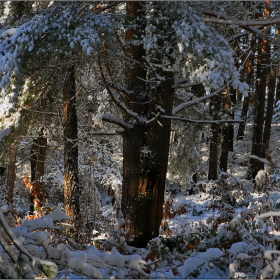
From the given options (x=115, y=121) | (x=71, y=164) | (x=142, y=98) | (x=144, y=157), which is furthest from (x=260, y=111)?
(x=115, y=121)

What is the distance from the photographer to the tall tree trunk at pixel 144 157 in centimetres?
636

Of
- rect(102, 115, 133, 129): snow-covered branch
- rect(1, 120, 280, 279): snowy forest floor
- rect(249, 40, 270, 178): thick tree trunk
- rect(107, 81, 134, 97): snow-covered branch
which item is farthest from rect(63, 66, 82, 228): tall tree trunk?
rect(249, 40, 270, 178): thick tree trunk

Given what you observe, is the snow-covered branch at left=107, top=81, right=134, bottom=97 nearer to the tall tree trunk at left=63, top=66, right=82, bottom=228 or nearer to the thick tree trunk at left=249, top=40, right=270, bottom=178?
the tall tree trunk at left=63, top=66, right=82, bottom=228

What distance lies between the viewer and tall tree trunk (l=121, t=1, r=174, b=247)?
6363 mm

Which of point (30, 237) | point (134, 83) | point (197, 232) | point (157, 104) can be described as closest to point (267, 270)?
point (30, 237)

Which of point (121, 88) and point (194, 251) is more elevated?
point (121, 88)

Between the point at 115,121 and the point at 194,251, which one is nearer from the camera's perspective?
the point at 194,251

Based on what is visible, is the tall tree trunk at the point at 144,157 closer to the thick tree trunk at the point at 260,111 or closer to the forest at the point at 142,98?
the forest at the point at 142,98

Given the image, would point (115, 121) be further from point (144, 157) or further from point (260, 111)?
point (260, 111)

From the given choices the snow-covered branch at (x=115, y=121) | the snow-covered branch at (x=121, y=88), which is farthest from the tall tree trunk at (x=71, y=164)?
the snow-covered branch at (x=121, y=88)

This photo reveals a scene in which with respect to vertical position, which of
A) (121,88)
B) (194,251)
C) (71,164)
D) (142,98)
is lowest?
(194,251)

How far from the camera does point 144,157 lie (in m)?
6.32

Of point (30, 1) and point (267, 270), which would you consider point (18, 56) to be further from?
point (267, 270)

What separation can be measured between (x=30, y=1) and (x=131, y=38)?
2.73m
